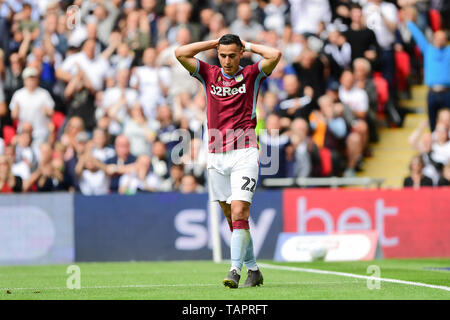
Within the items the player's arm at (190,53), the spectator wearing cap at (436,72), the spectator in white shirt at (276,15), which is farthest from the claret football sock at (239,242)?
the spectator in white shirt at (276,15)

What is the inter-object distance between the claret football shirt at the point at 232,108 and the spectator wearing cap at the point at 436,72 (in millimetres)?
10512

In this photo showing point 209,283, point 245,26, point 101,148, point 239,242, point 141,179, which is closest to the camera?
point 239,242

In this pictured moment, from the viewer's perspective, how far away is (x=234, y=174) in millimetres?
10438

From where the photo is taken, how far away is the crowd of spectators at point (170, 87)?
18984 mm

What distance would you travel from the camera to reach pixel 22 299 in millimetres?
9344

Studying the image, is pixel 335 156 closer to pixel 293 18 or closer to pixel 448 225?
pixel 448 225

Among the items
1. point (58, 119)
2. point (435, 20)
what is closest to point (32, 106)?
point (58, 119)

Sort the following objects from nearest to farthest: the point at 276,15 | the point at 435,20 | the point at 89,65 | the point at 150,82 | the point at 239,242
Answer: the point at 239,242
the point at 150,82
the point at 89,65
the point at 276,15
the point at 435,20

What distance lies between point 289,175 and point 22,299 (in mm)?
10310

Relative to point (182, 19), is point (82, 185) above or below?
below

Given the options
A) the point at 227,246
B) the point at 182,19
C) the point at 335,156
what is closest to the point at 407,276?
the point at 227,246

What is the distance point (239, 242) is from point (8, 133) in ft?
36.1

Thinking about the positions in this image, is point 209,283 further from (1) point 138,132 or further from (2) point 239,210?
(1) point 138,132

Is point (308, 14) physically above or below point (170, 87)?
above
